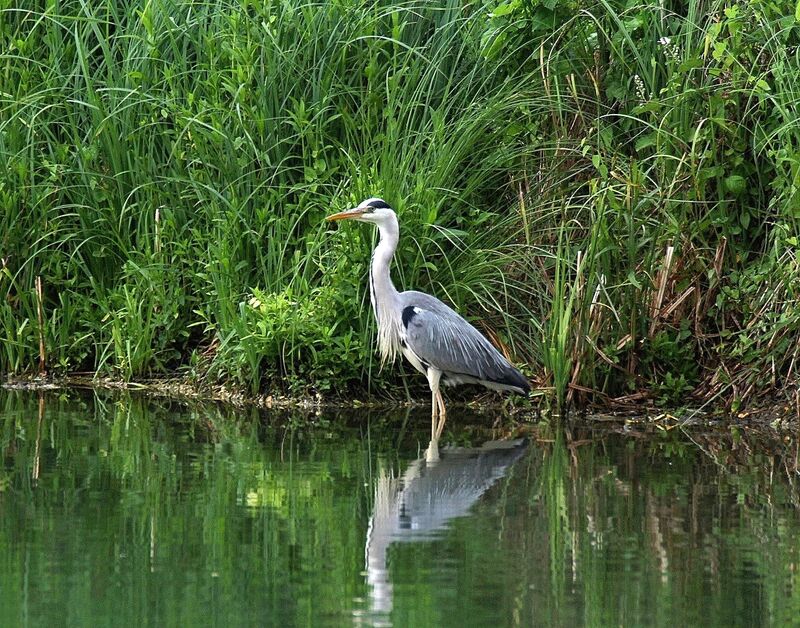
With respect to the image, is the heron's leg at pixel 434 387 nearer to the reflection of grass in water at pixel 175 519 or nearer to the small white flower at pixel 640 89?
the reflection of grass in water at pixel 175 519

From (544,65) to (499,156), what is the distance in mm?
678

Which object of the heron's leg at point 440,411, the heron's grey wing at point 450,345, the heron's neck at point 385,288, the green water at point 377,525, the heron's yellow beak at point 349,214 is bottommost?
the green water at point 377,525

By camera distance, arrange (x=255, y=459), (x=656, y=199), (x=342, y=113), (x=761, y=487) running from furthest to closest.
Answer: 1. (x=342, y=113)
2. (x=656, y=199)
3. (x=255, y=459)
4. (x=761, y=487)

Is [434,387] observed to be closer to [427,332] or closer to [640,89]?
[427,332]

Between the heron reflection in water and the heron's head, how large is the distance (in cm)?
152

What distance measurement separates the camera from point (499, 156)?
9570mm

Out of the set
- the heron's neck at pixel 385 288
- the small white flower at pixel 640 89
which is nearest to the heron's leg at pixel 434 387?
the heron's neck at pixel 385 288

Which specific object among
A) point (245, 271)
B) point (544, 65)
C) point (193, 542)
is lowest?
point (193, 542)

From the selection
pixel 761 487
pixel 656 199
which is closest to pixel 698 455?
pixel 761 487

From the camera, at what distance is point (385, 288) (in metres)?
A: 8.91

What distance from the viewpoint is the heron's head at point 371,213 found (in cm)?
879

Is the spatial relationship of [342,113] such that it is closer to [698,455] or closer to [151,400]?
[151,400]

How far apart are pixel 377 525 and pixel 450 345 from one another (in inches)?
107

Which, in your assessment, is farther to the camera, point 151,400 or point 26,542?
point 151,400
